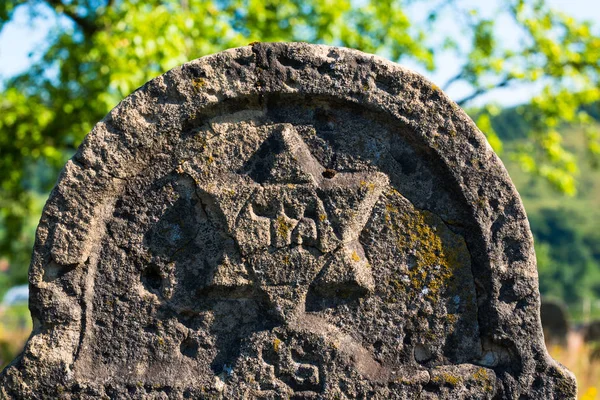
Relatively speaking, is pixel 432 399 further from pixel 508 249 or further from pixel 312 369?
pixel 508 249

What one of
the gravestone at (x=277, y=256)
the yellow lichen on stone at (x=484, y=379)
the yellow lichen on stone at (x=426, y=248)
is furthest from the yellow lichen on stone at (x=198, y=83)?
the yellow lichen on stone at (x=484, y=379)

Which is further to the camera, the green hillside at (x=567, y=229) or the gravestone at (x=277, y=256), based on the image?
the green hillside at (x=567, y=229)

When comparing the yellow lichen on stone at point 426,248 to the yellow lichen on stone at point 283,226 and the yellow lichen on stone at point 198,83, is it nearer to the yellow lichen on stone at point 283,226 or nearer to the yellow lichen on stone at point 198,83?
the yellow lichen on stone at point 283,226

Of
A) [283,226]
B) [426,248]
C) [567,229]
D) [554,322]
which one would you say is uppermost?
[567,229]

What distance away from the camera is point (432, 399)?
292 cm

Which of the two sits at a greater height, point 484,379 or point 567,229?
point 567,229

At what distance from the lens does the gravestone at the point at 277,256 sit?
116 inches

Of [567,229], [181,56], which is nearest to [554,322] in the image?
[181,56]

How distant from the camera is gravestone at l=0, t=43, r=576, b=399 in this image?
2936 mm

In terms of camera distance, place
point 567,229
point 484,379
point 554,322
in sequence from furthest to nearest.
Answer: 1. point 567,229
2. point 554,322
3. point 484,379

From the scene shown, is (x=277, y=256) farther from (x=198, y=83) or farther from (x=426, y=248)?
(x=198, y=83)

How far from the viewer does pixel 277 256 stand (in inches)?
116

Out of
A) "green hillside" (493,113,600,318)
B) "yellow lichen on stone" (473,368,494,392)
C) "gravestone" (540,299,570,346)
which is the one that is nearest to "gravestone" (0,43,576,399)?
"yellow lichen on stone" (473,368,494,392)

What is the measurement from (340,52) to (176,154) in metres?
0.79
